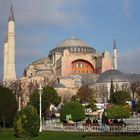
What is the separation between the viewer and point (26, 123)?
69.0 ft

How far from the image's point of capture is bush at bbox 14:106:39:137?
69.1ft

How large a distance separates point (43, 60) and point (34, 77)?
22.7m

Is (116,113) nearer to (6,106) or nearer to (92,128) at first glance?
(92,128)

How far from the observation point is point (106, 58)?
100875 millimetres

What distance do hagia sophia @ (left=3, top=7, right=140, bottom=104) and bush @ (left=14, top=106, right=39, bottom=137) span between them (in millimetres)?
57269

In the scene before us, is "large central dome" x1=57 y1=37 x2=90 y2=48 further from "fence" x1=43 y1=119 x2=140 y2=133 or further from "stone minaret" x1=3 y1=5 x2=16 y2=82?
"fence" x1=43 y1=119 x2=140 y2=133

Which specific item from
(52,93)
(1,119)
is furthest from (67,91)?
(1,119)

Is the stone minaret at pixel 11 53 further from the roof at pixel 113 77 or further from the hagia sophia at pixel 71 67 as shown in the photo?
the roof at pixel 113 77

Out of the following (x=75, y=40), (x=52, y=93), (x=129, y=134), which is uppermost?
(x=75, y=40)

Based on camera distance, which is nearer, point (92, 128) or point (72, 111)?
point (92, 128)

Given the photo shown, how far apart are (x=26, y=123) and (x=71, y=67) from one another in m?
83.9

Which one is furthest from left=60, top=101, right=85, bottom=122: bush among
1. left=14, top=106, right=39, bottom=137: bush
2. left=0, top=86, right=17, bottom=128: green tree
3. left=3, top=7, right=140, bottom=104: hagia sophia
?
left=3, top=7, right=140, bottom=104: hagia sophia

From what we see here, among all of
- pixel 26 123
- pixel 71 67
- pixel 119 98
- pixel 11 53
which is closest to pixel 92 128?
pixel 26 123

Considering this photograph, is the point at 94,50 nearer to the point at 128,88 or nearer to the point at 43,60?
→ the point at 43,60
